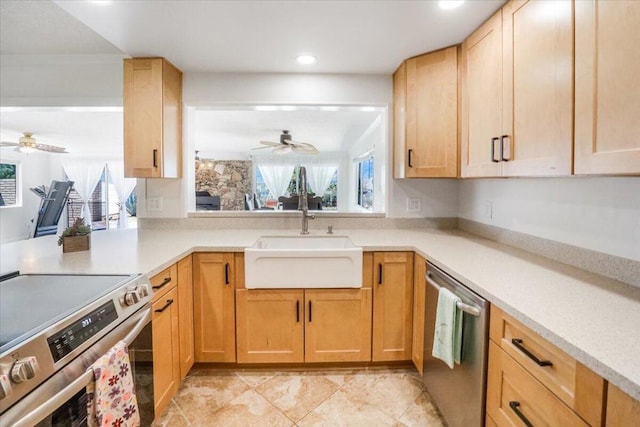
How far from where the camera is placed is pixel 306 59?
6.94 ft

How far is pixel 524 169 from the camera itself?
52.9 inches

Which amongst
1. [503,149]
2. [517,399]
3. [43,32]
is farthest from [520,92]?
[43,32]

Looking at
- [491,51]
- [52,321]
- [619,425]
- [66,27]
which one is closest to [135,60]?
[66,27]

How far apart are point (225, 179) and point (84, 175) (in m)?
3.67

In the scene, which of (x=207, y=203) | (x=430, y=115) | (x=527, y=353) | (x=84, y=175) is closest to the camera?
(x=527, y=353)

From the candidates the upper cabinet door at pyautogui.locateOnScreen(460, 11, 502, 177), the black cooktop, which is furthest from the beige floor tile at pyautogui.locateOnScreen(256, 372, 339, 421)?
the upper cabinet door at pyautogui.locateOnScreen(460, 11, 502, 177)

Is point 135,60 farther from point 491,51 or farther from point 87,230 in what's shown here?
point 491,51

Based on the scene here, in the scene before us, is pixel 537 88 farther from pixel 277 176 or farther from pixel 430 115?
pixel 277 176

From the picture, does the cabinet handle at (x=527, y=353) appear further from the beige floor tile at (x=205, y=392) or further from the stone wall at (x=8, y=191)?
the stone wall at (x=8, y=191)

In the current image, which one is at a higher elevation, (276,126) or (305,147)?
(276,126)

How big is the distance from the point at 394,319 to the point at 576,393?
48.0 inches

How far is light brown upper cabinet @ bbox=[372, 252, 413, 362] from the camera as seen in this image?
6.29 feet

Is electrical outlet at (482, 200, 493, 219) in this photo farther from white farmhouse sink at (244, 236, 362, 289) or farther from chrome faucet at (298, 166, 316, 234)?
chrome faucet at (298, 166, 316, 234)

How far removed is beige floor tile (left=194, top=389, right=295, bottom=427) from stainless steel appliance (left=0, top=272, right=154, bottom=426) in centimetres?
35
